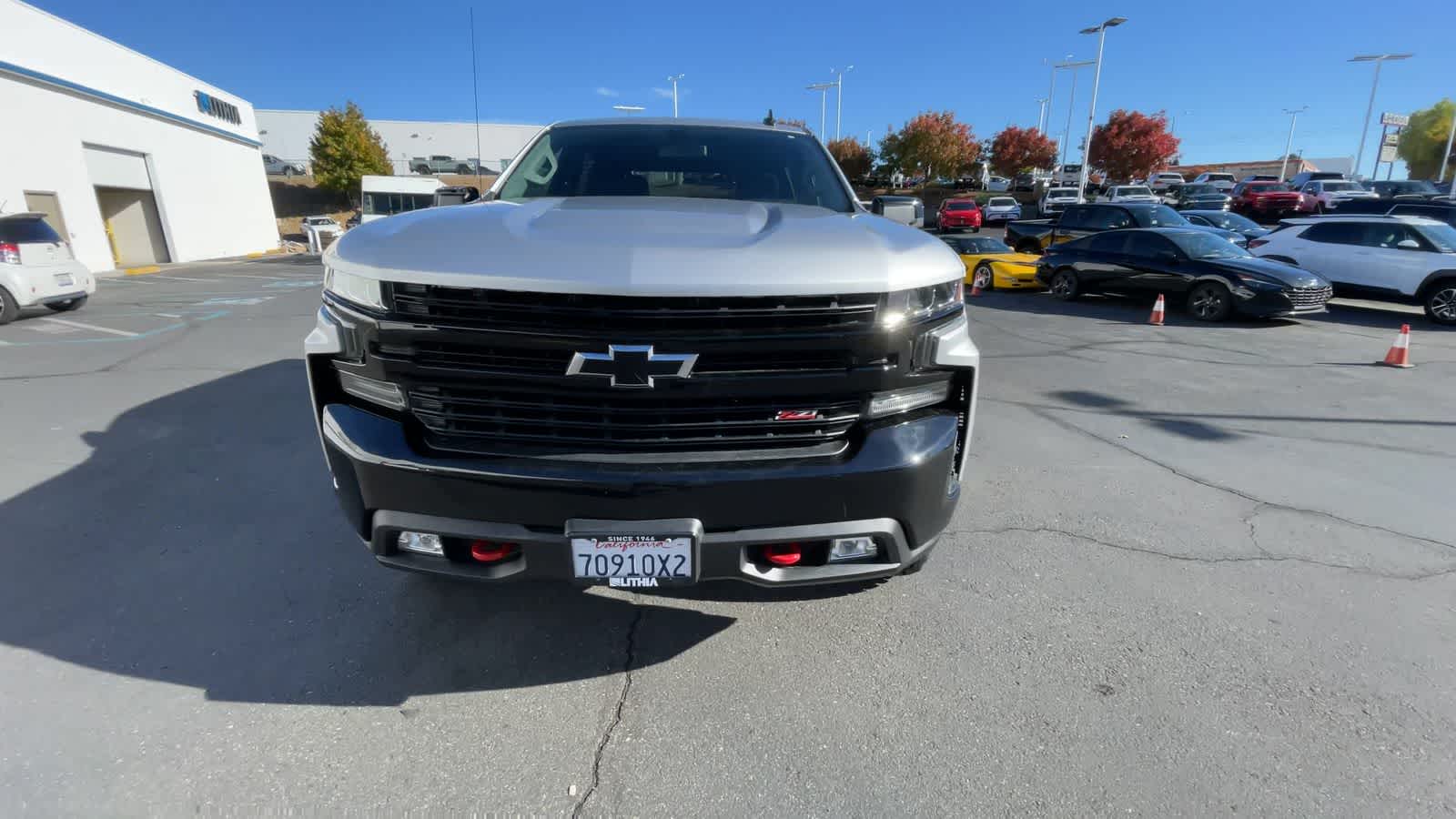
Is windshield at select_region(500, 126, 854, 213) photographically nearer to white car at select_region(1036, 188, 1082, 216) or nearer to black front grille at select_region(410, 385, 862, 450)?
black front grille at select_region(410, 385, 862, 450)

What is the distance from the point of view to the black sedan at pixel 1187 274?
33.7 feet

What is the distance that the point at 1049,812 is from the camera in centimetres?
192

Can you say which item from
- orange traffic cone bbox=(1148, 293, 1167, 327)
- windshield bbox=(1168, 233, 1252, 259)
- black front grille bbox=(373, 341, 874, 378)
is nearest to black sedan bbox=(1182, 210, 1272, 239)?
windshield bbox=(1168, 233, 1252, 259)

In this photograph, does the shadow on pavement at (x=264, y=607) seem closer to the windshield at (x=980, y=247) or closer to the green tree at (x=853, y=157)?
the windshield at (x=980, y=247)

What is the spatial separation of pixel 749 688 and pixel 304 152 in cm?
8058

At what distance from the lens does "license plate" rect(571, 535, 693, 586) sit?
6.47 feet

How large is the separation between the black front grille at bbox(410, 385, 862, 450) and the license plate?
269 mm

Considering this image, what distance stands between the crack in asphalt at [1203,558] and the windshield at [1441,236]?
442 inches

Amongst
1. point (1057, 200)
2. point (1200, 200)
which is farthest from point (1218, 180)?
A: point (1200, 200)

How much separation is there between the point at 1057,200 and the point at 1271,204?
30.8 feet

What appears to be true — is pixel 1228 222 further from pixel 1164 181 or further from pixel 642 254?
pixel 1164 181

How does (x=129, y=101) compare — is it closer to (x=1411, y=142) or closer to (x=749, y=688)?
(x=749, y=688)

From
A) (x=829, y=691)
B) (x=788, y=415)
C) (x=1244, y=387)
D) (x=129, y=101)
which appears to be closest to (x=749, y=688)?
(x=829, y=691)

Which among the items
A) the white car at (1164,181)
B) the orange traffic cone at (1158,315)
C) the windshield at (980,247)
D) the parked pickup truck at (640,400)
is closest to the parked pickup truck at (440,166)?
the white car at (1164,181)
